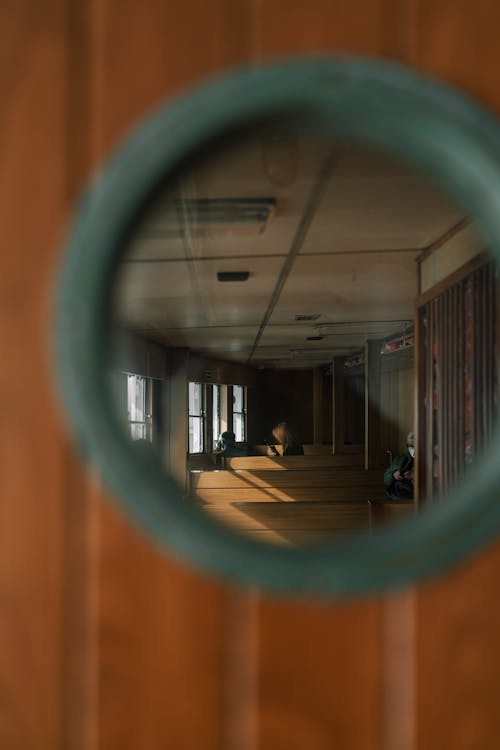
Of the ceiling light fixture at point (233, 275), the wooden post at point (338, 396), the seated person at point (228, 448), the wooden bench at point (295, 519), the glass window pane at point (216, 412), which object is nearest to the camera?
the ceiling light fixture at point (233, 275)

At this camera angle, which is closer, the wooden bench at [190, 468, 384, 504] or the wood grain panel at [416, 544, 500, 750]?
the wood grain panel at [416, 544, 500, 750]

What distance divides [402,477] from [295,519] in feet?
5.35

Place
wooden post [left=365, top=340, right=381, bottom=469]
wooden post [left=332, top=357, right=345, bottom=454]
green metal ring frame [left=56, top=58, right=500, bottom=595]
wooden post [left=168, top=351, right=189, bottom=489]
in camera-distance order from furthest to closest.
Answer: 1. wooden post [left=332, top=357, right=345, bottom=454]
2. wooden post [left=365, top=340, right=381, bottom=469]
3. wooden post [left=168, top=351, right=189, bottom=489]
4. green metal ring frame [left=56, top=58, right=500, bottom=595]

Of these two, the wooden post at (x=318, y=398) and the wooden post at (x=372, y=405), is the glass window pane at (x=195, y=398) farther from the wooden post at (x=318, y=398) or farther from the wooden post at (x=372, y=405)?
the wooden post at (x=318, y=398)

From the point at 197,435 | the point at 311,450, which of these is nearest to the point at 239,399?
the point at 311,450

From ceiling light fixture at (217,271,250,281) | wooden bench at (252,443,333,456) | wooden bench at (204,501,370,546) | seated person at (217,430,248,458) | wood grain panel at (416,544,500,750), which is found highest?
ceiling light fixture at (217,271,250,281)

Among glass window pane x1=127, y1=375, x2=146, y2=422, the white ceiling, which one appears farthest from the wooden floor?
the white ceiling

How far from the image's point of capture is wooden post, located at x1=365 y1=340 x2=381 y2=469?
8.71 m

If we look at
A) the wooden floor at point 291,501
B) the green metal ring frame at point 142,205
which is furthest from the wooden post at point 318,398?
the green metal ring frame at point 142,205

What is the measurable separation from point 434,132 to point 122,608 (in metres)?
0.78

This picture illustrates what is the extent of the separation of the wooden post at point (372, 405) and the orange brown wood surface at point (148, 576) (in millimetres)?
7751

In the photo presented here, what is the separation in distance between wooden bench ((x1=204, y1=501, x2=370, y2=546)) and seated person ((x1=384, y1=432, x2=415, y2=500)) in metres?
0.87

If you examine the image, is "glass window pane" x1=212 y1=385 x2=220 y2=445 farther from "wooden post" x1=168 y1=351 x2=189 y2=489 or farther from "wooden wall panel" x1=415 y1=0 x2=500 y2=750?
"wooden wall panel" x1=415 y1=0 x2=500 y2=750

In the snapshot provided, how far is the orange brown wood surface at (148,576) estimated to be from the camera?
973mm
